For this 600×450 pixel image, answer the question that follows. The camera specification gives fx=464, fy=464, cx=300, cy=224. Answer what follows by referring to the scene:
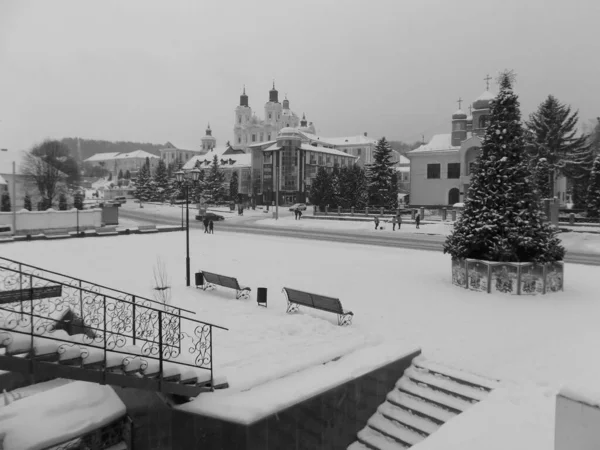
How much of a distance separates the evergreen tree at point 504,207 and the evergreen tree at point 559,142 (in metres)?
37.3

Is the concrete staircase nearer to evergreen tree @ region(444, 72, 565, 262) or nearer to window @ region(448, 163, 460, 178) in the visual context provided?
evergreen tree @ region(444, 72, 565, 262)

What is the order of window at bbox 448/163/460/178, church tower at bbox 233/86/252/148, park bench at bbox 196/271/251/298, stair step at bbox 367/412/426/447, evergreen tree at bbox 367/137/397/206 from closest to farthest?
stair step at bbox 367/412/426/447, park bench at bbox 196/271/251/298, window at bbox 448/163/460/178, evergreen tree at bbox 367/137/397/206, church tower at bbox 233/86/252/148

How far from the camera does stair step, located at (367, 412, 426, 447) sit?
346 inches

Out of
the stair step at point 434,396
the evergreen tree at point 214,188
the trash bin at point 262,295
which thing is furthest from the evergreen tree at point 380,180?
the stair step at point 434,396

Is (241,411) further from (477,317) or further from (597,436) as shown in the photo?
(477,317)

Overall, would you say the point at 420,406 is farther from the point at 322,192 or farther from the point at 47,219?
the point at 322,192

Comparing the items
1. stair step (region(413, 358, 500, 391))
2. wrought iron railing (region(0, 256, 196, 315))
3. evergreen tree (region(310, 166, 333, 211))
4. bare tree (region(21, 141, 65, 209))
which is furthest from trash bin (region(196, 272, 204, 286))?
bare tree (region(21, 141, 65, 209))

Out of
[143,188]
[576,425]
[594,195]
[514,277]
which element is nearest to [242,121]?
[143,188]

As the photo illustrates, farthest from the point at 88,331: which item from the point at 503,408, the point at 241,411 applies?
the point at 503,408

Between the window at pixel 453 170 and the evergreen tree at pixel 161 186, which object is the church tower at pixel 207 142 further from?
the window at pixel 453 170

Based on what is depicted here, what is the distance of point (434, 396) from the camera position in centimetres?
943

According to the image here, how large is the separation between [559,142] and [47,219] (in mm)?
52111

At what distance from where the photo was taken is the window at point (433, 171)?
57.4 metres

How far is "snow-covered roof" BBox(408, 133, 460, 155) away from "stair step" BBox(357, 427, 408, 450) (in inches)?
2031
